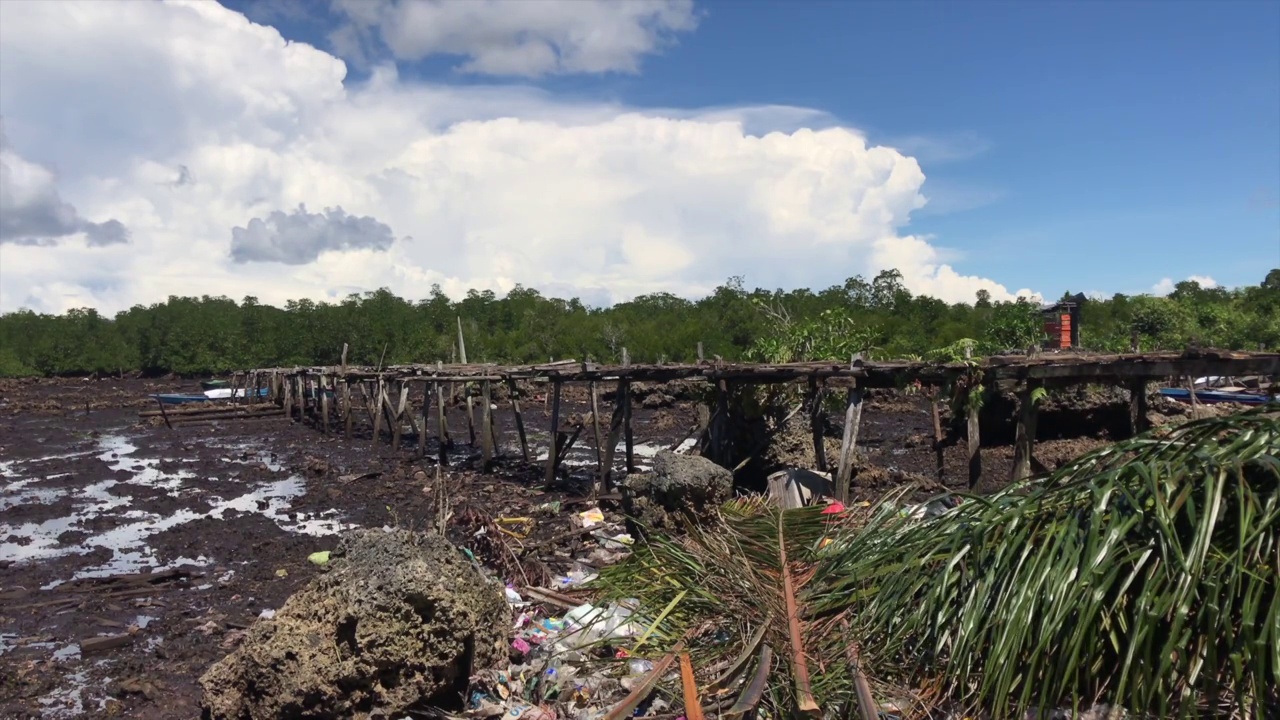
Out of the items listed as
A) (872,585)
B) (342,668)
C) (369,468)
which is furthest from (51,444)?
(872,585)

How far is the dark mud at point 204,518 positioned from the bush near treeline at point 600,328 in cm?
291

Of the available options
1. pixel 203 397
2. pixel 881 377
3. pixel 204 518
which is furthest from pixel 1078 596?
pixel 203 397

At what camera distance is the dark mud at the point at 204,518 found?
305 inches

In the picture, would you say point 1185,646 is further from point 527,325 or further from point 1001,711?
point 527,325

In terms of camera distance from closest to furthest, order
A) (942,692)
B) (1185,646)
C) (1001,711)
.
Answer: (1185,646), (1001,711), (942,692)

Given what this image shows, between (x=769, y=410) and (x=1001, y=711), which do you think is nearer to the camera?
(x=1001, y=711)

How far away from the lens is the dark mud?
774cm

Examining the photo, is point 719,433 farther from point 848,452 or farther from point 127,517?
point 127,517

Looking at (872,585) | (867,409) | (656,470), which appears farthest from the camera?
(867,409)

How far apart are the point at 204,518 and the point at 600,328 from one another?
31.1 m

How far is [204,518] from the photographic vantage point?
14.0 m

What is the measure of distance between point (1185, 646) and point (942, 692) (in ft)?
3.04

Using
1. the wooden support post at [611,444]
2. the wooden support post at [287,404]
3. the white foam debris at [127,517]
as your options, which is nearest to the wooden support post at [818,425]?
the wooden support post at [611,444]

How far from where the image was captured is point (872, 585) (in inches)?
164
